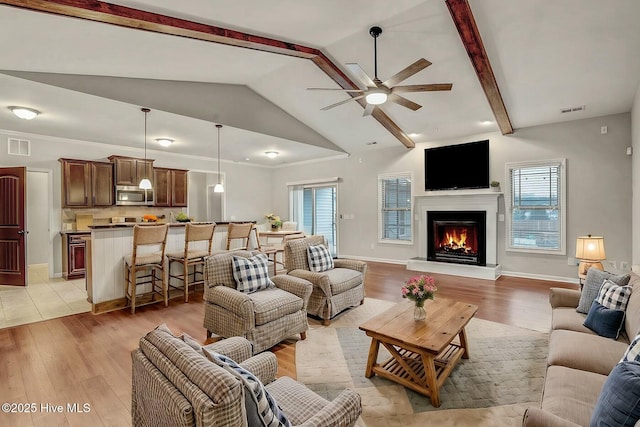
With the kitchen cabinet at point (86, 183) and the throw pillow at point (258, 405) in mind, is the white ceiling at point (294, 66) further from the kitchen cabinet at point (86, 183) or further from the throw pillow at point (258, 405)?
the throw pillow at point (258, 405)

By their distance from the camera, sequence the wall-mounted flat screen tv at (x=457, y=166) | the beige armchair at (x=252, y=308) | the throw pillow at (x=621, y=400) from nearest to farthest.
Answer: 1. the throw pillow at (x=621, y=400)
2. the beige armchair at (x=252, y=308)
3. the wall-mounted flat screen tv at (x=457, y=166)

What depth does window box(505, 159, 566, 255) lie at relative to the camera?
17.5 ft

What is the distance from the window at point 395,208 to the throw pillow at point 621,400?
19.3ft

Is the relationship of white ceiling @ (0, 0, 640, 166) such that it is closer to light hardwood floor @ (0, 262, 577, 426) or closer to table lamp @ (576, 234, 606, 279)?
table lamp @ (576, 234, 606, 279)

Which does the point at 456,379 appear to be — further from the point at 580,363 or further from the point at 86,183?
the point at 86,183

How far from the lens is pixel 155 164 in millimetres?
7047

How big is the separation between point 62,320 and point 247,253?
8.02 ft

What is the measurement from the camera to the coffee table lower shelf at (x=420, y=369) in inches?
82.4

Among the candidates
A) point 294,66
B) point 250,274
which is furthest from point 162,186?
point 250,274

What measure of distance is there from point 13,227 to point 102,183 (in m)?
1.54

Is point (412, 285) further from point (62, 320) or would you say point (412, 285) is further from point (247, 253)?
A: point (62, 320)

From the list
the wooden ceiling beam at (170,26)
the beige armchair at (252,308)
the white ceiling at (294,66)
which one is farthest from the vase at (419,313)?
the wooden ceiling beam at (170,26)

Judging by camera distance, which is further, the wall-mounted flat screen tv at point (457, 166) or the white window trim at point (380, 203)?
the white window trim at point (380, 203)

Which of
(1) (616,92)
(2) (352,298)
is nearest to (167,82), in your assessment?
(2) (352,298)
